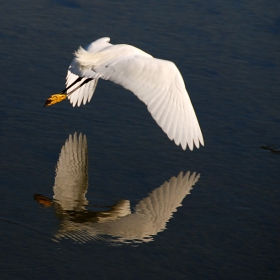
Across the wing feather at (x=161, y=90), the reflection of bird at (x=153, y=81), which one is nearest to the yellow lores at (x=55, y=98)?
the reflection of bird at (x=153, y=81)

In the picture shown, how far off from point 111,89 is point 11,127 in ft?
4.73

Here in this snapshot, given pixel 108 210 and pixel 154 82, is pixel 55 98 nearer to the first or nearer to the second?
pixel 154 82

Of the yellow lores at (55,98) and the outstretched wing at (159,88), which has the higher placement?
the outstretched wing at (159,88)

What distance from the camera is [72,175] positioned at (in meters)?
6.25

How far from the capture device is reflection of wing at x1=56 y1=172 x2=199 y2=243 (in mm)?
5289

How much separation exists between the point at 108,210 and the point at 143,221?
28cm

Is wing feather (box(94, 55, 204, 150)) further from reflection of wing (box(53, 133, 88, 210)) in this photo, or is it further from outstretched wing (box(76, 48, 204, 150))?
reflection of wing (box(53, 133, 88, 210))

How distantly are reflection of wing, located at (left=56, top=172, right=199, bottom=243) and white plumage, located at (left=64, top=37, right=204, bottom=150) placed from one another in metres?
0.36

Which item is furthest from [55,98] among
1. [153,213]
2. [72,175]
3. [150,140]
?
[153,213]

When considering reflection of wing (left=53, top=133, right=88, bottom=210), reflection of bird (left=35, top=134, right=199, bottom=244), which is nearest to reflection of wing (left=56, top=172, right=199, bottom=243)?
reflection of bird (left=35, top=134, right=199, bottom=244)

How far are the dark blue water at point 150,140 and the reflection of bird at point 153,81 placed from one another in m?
0.44

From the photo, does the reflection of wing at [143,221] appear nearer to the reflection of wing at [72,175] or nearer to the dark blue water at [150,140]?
the dark blue water at [150,140]

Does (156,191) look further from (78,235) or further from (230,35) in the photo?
(230,35)

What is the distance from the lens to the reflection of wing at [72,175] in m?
5.79
